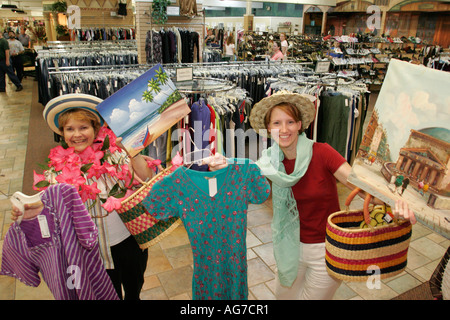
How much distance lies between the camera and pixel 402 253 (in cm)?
154

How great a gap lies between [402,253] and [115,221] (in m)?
1.53

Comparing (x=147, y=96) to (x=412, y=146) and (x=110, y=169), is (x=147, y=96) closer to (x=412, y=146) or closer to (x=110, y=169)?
(x=110, y=169)

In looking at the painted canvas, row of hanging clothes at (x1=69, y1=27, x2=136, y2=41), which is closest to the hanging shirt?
the painted canvas

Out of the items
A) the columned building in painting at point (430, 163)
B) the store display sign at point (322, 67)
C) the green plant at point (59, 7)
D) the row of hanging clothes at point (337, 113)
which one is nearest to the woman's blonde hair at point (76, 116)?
the columned building in painting at point (430, 163)

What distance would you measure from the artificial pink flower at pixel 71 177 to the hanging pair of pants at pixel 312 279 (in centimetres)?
130

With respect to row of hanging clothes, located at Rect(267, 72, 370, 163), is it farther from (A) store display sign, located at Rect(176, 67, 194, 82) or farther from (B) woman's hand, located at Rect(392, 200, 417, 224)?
(B) woman's hand, located at Rect(392, 200, 417, 224)

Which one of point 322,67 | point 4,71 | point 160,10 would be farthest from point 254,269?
point 4,71

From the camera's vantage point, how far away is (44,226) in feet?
4.44

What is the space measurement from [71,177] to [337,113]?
3.28 meters

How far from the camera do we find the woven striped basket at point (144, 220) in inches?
65.9

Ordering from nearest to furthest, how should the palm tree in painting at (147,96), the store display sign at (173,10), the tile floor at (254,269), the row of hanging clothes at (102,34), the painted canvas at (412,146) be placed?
the painted canvas at (412,146), the palm tree in painting at (147,96), the tile floor at (254,269), the store display sign at (173,10), the row of hanging clothes at (102,34)

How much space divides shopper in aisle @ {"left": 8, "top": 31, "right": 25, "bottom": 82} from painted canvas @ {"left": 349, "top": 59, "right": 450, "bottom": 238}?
12646mm

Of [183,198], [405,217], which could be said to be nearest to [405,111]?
[405,217]

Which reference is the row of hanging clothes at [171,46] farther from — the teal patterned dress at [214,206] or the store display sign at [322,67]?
the teal patterned dress at [214,206]
